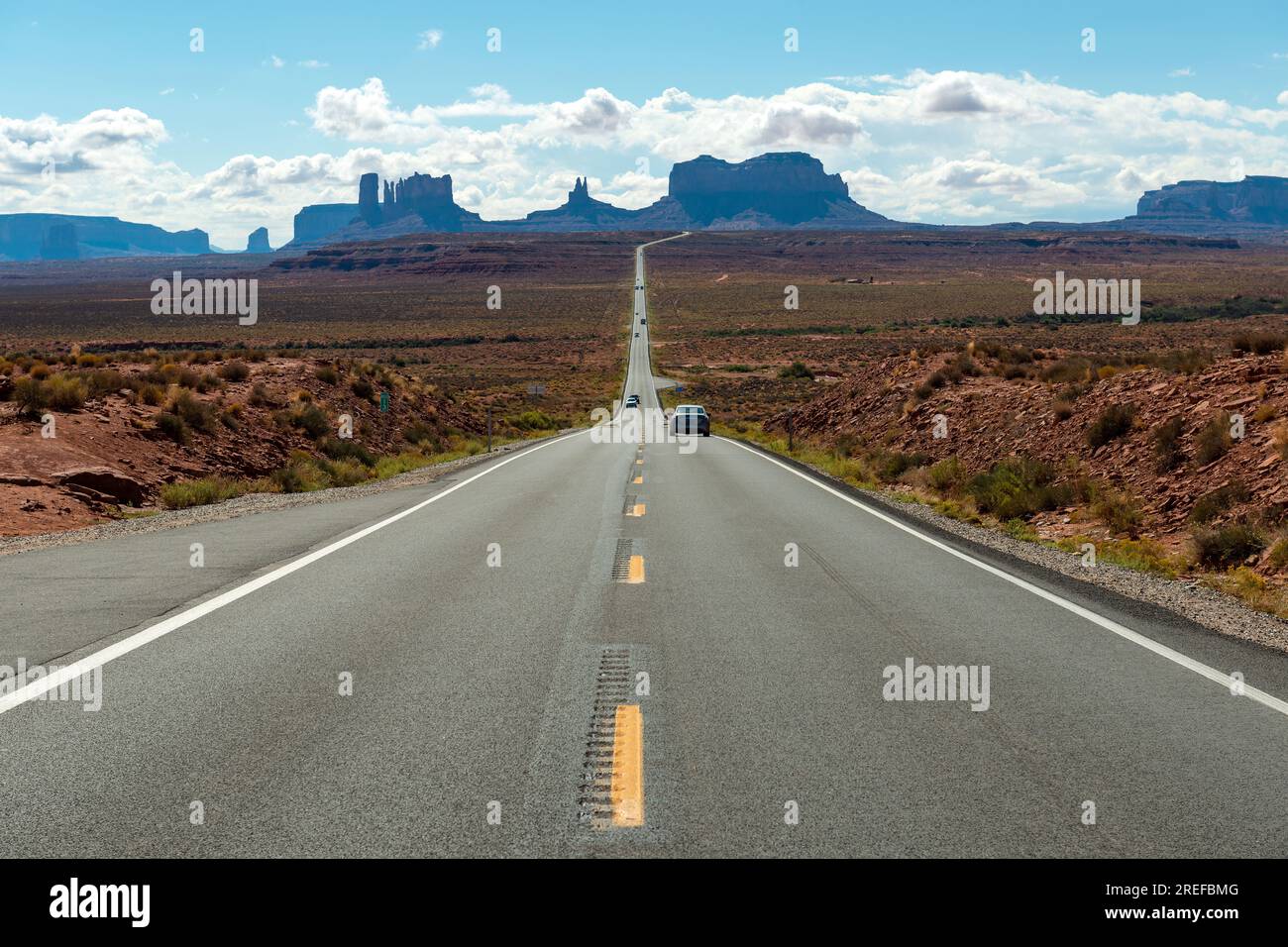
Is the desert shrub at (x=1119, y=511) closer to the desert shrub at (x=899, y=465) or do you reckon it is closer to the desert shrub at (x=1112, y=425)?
the desert shrub at (x=1112, y=425)

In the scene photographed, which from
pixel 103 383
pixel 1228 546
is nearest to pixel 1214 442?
pixel 1228 546

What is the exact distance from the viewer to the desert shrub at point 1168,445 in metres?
15.6

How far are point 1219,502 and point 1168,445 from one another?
9.36ft

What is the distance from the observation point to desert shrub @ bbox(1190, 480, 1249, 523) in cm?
1310

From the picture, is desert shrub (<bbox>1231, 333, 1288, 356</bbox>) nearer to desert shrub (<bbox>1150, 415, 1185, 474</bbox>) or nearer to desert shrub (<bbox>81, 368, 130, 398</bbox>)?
desert shrub (<bbox>1150, 415, 1185, 474</bbox>)

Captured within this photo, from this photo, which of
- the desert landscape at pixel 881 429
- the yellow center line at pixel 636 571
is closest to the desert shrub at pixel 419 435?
the desert landscape at pixel 881 429

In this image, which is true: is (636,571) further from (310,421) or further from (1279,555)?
(310,421)

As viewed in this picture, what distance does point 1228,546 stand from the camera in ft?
38.2

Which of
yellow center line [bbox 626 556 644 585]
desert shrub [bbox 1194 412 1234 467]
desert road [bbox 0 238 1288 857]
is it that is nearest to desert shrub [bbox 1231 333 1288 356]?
desert shrub [bbox 1194 412 1234 467]

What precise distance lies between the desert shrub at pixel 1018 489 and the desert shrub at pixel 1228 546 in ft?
14.9

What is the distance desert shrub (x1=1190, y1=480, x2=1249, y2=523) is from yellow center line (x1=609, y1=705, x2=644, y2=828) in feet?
32.4
